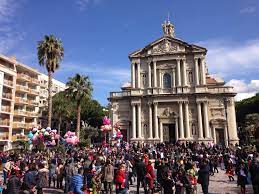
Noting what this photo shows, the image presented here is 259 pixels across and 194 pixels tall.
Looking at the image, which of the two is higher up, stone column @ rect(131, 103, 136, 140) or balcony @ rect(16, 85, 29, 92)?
balcony @ rect(16, 85, 29, 92)

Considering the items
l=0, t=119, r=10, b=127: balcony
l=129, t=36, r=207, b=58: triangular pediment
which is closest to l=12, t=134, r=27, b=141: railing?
l=0, t=119, r=10, b=127: balcony

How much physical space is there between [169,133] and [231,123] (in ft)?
29.8

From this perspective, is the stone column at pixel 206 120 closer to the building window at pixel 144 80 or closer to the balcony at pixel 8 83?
the building window at pixel 144 80

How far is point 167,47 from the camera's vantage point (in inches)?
1673

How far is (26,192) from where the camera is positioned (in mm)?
7312

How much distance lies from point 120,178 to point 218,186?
7.50 meters


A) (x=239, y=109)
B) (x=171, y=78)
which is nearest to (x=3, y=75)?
(x=171, y=78)

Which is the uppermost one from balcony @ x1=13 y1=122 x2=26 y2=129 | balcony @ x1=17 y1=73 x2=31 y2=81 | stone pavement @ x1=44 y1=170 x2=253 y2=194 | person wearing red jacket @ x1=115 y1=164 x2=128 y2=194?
balcony @ x1=17 y1=73 x2=31 y2=81

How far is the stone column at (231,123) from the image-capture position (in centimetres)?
3838

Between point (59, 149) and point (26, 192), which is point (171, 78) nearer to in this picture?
point (59, 149)

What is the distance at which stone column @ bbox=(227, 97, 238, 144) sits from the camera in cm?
3838

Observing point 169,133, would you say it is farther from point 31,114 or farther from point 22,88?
point 22,88

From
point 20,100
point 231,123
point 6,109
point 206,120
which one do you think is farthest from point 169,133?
point 20,100

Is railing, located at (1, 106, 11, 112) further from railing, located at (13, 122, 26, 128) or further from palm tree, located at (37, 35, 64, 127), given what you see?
palm tree, located at (37, 35, 64, 127)
